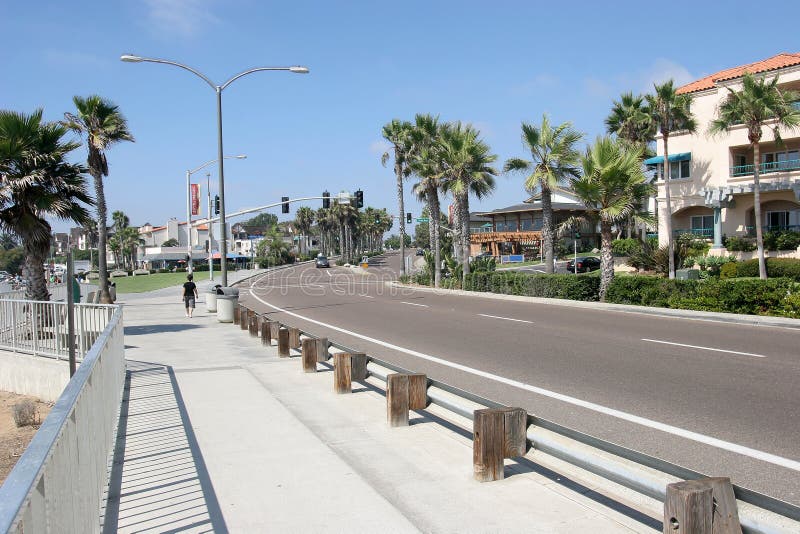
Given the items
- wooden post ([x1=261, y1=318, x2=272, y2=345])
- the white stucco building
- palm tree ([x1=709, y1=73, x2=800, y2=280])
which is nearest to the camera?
wooden post ([x1=261, y1=318, x2=272, y2=345])

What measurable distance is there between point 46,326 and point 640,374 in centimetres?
1141

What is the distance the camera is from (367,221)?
14000 centimetres

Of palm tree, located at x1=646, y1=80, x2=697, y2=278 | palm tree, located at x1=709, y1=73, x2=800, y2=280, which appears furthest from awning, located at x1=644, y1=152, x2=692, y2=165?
palm tree, located at x1=709, y1=73, x2=800, y2=280

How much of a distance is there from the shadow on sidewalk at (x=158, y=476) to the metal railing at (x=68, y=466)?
0.22m

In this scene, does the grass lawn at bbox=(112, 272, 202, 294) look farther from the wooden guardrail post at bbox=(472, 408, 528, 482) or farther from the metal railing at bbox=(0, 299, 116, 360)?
the wooden guardrail post at bbox=(472, 408, 528, 482)

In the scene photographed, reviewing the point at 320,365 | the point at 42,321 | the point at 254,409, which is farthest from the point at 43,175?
the point at 254,409

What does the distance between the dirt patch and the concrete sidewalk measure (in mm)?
1965

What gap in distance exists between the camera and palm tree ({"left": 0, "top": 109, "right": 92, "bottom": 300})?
16.0 metres

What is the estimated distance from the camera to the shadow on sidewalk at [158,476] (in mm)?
4812

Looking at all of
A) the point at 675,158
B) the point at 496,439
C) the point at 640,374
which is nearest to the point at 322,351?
the point at 640,374

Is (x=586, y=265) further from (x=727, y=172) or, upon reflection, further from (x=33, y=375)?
(x=33, y=375)

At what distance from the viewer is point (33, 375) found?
43.9 feet

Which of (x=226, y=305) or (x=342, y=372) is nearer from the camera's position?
(x=342, y=372)

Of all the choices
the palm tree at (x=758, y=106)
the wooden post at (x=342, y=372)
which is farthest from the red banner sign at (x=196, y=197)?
the wooden post at (x=342, y=372)
